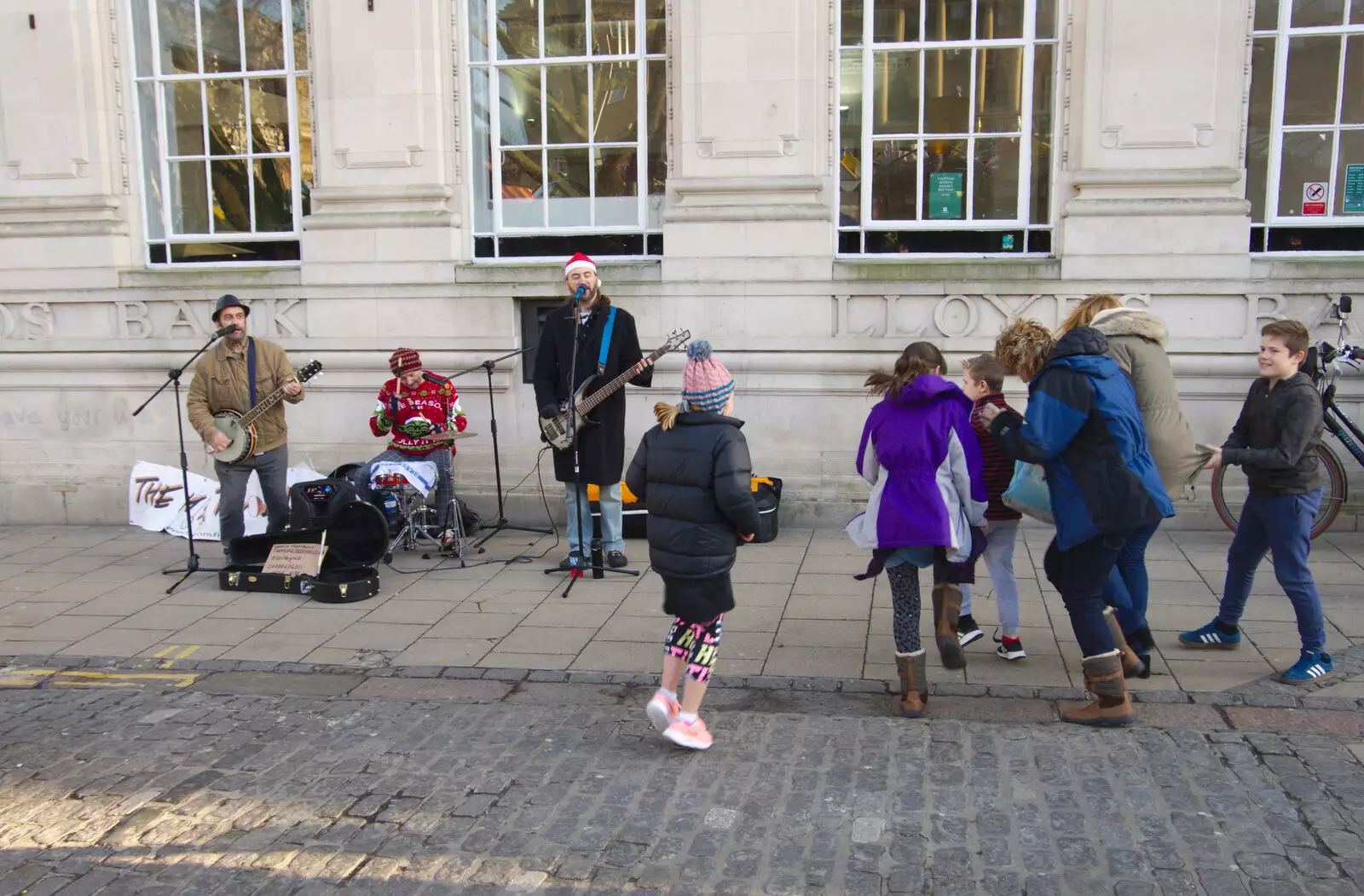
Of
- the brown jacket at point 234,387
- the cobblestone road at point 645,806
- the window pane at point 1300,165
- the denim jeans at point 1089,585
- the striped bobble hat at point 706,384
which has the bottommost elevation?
the cobblestone road at point 645,806

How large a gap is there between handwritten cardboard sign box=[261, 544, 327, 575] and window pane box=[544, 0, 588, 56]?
4559 millimetres

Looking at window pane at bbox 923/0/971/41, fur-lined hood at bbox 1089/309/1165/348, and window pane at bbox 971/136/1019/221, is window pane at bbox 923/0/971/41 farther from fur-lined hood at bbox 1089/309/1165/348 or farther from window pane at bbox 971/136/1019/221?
fur-lined hood at bbox 1089/309/1165/348

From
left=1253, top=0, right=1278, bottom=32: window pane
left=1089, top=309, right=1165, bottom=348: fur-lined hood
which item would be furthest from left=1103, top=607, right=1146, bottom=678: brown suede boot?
left=1253, top=0, right=1278, bottom=32: window pane

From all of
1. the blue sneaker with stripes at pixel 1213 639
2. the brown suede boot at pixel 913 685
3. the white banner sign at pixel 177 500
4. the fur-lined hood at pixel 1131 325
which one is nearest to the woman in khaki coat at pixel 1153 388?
the fur-lined hood at pixel 1131 325

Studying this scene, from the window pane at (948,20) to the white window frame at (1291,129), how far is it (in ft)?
6.85

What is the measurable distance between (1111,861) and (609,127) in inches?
279

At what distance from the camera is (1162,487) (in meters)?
4.66

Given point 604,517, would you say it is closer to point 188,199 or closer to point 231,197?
point 231,197

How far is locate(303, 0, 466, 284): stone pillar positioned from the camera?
885cm

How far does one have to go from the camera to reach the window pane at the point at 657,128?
8945 millimetres

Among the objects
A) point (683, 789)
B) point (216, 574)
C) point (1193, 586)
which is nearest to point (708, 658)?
point (683, 789)

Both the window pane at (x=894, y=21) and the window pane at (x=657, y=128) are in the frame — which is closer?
the window pane at (x=894, y=21)

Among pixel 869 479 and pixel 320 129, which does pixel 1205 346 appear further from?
pixel 320 129

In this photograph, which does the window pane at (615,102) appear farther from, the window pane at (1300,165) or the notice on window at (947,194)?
the window pane at (1300,165)
